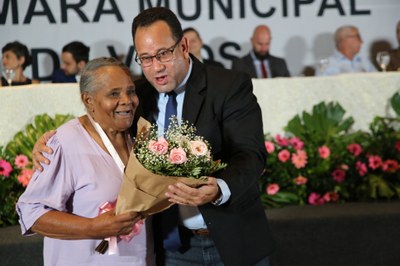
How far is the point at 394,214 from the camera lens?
477cm

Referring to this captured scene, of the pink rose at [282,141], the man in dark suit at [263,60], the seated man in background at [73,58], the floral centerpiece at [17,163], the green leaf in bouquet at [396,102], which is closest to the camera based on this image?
the floral centerpiece at [17,163]

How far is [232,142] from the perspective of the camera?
3.02 meters

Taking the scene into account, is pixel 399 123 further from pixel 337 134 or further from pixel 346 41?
pixel 346 41

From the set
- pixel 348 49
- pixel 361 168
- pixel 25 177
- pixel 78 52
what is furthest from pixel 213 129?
pixel 348 49

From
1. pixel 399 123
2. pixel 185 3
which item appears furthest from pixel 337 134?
pixel 185 3

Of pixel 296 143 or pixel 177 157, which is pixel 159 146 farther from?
pixel 296 143

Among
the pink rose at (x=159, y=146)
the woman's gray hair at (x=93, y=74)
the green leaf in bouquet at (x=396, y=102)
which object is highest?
the woman's gray hair at (x=93, y=74)

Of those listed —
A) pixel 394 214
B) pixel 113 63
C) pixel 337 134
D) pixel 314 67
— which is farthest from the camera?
pixel 314 67

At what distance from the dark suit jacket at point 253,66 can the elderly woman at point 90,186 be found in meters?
4.99

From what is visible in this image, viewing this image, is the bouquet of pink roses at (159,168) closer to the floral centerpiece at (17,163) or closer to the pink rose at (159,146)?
the pink rose at (159,146)

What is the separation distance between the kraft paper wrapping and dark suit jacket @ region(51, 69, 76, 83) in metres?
5.00

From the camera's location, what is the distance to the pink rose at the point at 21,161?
488 cm

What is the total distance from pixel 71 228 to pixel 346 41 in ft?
20.2

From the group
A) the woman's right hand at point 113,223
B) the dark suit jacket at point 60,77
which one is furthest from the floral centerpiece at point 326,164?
the dark suit jacket at point 60,77
